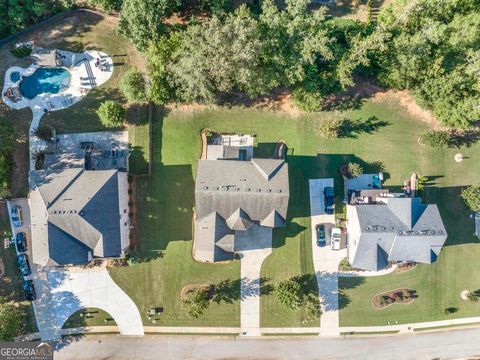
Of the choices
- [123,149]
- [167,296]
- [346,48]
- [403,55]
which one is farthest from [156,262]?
[403,55]

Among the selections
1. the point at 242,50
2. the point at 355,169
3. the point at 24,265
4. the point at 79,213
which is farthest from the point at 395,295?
the point at 24,265

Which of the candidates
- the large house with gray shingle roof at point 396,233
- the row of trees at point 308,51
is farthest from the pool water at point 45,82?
the large house with gray shingle roof at point 396,233

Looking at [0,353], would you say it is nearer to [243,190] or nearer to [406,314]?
[243,190]

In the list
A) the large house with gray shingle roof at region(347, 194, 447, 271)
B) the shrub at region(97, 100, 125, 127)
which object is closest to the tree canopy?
the shrub at region(97, 100, 125, 127)

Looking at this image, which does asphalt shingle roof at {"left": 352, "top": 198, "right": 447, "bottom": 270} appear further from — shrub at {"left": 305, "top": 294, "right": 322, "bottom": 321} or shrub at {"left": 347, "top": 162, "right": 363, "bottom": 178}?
shrub at {"left": 305, "top": 294, "right": 322, "bottom": 321}

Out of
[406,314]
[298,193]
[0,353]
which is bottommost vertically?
[0,353]
